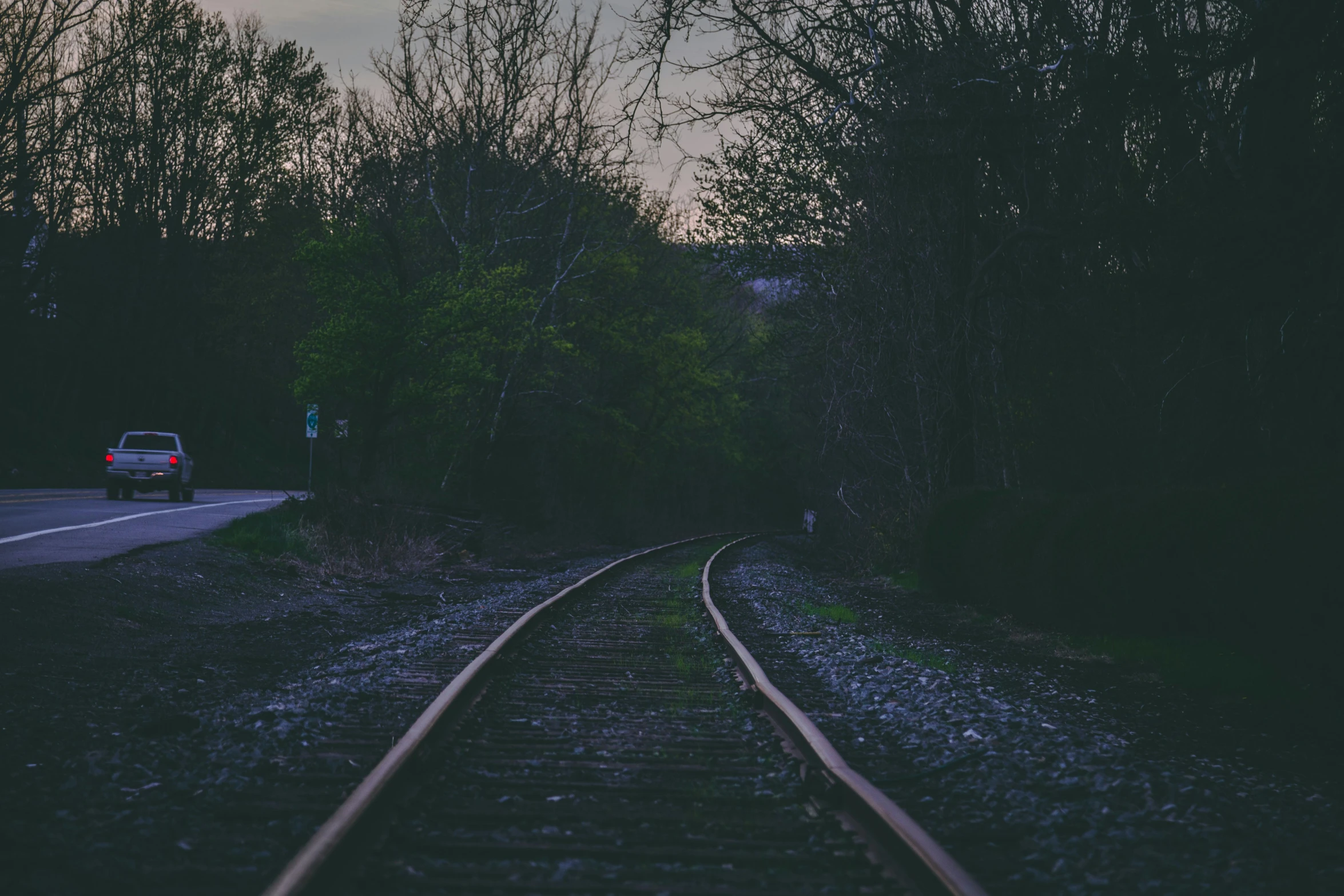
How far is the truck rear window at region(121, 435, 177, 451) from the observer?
94.8 feet

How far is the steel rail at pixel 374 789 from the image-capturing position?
11.4 ft

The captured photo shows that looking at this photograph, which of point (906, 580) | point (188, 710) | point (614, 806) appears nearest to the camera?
point (614, 806)

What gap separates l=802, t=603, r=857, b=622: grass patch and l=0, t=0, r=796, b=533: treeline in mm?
6856

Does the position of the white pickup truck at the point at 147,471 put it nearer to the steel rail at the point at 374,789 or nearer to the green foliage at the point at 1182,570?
the green foliage at the point at 1182,570

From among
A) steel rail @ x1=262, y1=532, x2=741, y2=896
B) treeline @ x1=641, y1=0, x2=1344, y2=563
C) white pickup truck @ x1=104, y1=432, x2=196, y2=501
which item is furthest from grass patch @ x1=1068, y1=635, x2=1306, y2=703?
white pickup truck @ x1=104, y1=432, x2=196, y2=501

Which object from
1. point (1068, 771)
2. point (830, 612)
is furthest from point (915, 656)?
point (1068, 771)

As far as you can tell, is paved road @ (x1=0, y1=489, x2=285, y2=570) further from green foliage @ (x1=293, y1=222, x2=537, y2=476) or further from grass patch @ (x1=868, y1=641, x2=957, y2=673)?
grass patch @ (x1=868, y1=641, x2=957, y2=673)

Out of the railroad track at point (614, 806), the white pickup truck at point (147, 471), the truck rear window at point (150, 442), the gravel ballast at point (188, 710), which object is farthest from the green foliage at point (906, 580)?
the truck rear window at point (150, 442)

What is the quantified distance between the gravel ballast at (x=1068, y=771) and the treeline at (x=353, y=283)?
25.8 ft

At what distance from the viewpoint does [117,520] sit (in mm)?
19000

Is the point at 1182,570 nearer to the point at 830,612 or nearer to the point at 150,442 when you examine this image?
the point at 830,612

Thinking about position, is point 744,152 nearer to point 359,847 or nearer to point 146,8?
point 359,847

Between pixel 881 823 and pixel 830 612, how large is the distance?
1018 centimetres

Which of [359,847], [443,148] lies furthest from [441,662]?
[443,148]
